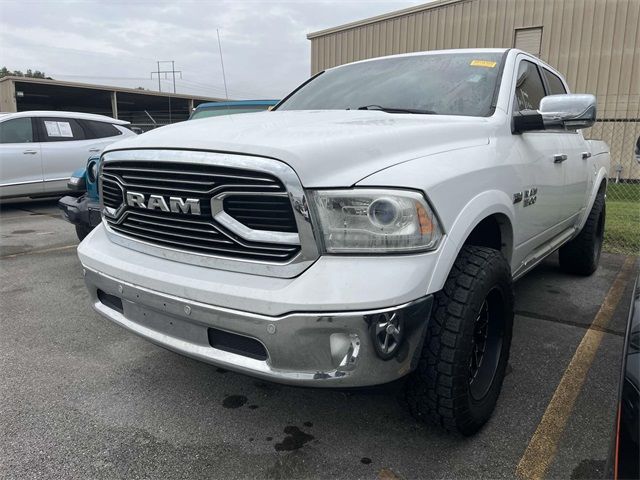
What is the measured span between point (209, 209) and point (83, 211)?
323 centimetres

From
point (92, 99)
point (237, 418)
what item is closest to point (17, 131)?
point (237, 418)

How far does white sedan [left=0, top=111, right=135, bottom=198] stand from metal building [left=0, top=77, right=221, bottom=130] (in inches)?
456

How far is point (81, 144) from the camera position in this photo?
9180 millimetres

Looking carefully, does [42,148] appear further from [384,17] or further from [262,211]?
[384,17]

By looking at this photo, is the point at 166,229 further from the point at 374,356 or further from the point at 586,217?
the point at 586,217

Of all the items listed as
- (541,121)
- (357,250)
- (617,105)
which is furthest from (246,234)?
(617,105)

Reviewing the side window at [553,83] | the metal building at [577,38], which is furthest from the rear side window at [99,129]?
the metal building at [577,38]

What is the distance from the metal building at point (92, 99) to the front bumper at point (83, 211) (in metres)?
16.5

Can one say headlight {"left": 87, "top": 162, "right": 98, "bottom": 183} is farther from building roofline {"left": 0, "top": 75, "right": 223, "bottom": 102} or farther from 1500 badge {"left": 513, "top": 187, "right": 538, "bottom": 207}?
building roofline {"left": 0, "top": 75, "right": 223, "bottom": 102}

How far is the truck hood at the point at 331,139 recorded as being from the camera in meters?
1.91

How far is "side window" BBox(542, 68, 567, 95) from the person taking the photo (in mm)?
4043

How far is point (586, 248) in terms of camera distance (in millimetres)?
4746

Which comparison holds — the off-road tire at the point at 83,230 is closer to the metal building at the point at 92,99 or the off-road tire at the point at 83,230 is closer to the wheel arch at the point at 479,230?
the wheel arch at the point at 479,230

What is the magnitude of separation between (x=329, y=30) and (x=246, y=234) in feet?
57.9
